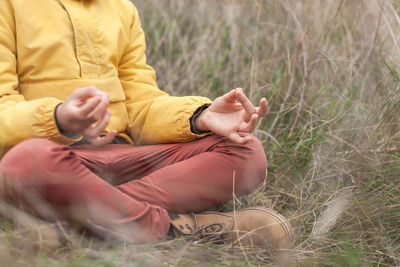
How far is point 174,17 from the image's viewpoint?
2361 mm

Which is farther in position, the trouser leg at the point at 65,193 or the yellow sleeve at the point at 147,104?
the yellow sleeve at the point at 147,104

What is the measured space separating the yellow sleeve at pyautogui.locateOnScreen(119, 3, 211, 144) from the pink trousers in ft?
0.17

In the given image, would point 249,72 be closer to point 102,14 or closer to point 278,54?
point 278,54

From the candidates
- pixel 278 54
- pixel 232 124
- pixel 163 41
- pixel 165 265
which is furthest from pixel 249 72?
pixel 165 265

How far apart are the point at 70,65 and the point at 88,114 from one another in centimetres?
39

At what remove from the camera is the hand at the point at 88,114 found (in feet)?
3.66

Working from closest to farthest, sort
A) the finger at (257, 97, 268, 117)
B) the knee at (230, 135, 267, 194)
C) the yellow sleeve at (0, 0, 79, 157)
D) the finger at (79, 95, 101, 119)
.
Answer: the finger at (79, 95, 101, 119) → the yellow sleeve at (0, 0, 79, 157) → the finger at (257, 97, 268, 117) → the knee at (230, 135, 267, 194)

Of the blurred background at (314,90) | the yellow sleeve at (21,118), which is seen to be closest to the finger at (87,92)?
the yellow sleeve at (21,118)

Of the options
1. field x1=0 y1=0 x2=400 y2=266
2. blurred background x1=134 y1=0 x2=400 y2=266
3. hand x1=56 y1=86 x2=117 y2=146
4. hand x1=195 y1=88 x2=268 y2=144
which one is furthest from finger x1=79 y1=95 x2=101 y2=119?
blurred background x1=134 y1=0 x2=400 y2=266

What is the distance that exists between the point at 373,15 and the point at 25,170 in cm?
144

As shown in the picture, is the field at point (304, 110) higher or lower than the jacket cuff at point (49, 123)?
lower

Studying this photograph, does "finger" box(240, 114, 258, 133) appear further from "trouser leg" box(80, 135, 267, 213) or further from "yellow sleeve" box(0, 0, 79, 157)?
"yellow sleeve" box(0, 0, 79, 157)

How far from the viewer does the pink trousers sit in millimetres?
1174

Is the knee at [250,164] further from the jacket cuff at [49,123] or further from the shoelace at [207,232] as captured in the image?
the jacket cuff at [49,123]
